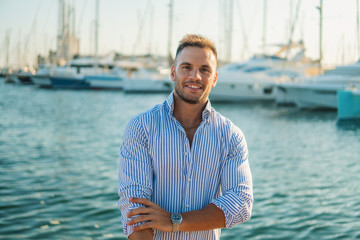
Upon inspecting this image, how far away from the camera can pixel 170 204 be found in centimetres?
220

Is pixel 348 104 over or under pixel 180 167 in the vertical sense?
under

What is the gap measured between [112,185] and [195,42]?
676 centimetres

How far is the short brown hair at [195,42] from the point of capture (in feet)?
7.06

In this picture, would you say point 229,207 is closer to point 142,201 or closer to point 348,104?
point 142,201

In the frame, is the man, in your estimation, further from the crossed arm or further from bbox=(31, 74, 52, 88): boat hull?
bbox=(31, 74, 52, 88): boat hull

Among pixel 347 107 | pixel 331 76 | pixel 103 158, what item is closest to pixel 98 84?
pixel 331 76

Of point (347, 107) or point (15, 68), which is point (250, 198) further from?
point (15, 68)

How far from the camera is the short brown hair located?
215 centimetres

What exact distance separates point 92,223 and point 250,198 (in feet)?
15.0

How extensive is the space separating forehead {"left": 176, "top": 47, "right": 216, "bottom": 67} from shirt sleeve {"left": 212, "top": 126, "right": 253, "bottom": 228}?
0.43 m

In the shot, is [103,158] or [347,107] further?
[347,107]

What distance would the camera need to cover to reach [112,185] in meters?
8.53

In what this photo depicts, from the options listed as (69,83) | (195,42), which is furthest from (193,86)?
(69,83)

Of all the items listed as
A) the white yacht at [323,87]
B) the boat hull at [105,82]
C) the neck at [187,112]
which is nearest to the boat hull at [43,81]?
the boat hull at [105,82]
